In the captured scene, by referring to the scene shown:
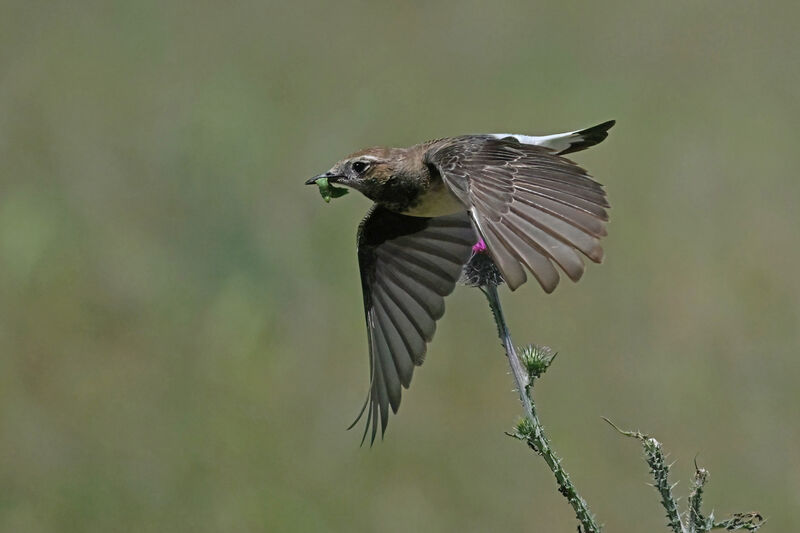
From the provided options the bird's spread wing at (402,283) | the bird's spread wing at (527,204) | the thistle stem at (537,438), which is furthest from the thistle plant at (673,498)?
the bird's spread wing at (402,283)

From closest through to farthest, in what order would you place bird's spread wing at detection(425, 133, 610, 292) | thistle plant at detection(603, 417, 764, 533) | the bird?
thistle plant at detection(603, 417, 764, 533) → bird's spread wing at detection(425, 133, 610, 292) → the bird

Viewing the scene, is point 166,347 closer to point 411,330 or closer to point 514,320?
point 514,320

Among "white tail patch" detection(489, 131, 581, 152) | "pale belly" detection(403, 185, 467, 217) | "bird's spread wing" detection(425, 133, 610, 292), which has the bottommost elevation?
"bird's spread wing" detection(425, 133, 610, 292)

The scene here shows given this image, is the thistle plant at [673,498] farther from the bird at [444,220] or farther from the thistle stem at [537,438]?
the bird at [444,220]

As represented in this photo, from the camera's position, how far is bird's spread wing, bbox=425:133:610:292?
3344 millimetres

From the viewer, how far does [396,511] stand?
621 cm

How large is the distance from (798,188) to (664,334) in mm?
1623

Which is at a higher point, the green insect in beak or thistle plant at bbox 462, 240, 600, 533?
the green insect in beak

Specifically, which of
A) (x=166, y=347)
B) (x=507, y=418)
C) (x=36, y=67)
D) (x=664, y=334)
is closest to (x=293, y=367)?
(x=166, y=347)

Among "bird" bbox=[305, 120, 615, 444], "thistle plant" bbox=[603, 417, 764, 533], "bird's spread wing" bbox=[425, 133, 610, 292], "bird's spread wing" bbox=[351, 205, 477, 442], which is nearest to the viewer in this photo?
"thistle plant" bbox=[603, 417, 764, 533]

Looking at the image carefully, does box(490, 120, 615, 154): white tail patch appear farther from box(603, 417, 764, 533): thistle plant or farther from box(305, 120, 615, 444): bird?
box(603, 417, 764, 533): thistle plant

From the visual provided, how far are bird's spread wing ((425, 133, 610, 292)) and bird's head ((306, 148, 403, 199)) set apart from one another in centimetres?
26

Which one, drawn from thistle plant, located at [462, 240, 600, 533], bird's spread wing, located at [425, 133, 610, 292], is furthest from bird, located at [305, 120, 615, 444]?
thistle plant, located at [462, 240, 600, 533]

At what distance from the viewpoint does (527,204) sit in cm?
374
